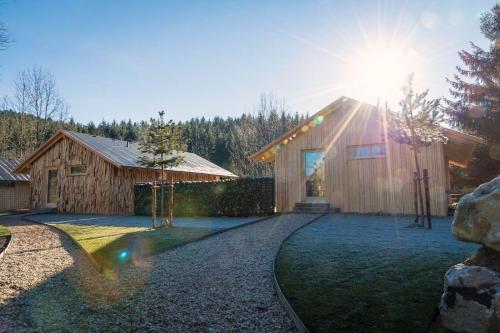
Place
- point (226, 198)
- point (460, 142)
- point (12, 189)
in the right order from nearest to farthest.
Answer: point (460, 142) < point (226, 198) < point (12, 189)

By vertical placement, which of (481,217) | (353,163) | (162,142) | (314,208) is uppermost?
(162,142)

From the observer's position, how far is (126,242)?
829 centimetres

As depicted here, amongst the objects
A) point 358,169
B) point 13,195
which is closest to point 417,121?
point 358,169

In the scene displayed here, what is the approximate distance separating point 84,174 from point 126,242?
42.5 ft

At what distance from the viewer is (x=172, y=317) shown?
145 inches

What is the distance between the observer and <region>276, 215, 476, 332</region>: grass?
327cm

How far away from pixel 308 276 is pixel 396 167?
33.5 feet

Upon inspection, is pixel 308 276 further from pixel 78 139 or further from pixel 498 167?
pixel 498 167

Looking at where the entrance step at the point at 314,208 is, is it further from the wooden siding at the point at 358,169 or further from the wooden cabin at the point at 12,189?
the wooden cabin at the point at 12,189

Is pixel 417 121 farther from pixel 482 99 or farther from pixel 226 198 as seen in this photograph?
pixel 482 99

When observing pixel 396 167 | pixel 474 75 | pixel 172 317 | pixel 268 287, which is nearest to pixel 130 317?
pixel 172 317

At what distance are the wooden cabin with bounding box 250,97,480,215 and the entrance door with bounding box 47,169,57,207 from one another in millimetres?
13439

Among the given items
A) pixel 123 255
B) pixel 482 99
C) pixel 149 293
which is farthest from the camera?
pixel 482 99

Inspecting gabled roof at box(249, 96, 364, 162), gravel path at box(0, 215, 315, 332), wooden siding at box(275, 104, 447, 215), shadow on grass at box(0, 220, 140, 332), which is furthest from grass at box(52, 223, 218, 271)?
gabled roof at box(249, 96, 364, 162)
